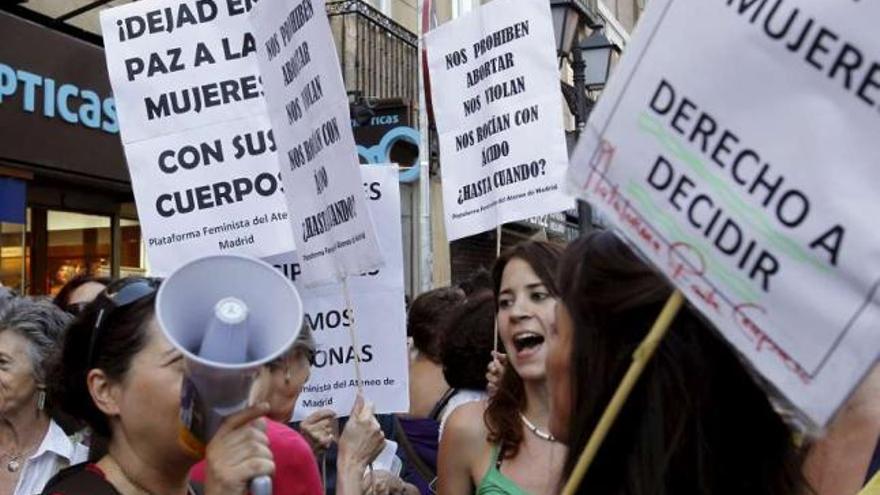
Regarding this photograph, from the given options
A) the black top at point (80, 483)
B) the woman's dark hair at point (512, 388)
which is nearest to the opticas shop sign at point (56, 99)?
the woman's dark hair at point (512, 388)

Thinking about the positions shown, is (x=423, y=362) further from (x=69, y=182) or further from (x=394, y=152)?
(x=394, y=152)

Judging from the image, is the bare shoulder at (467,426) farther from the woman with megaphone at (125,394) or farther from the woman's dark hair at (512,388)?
the woman with megaphone at (125,394)

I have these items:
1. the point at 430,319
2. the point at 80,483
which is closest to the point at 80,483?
the point at 80,483

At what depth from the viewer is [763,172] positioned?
4.51 ft

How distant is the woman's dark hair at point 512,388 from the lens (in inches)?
128

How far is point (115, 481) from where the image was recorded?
2148 mm

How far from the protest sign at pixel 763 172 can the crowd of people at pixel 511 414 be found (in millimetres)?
132

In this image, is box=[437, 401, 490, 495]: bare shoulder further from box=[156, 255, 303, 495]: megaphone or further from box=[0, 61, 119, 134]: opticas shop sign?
box=[0, 61, 119, 134]: opticas shop sign

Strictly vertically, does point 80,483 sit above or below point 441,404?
above

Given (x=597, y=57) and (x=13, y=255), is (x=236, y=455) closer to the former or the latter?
(x=13, y=255)

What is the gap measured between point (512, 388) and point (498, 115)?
2.07 metres

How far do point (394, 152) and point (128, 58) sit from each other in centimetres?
1061

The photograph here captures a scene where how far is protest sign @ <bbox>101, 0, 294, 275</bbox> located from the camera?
3.97m
